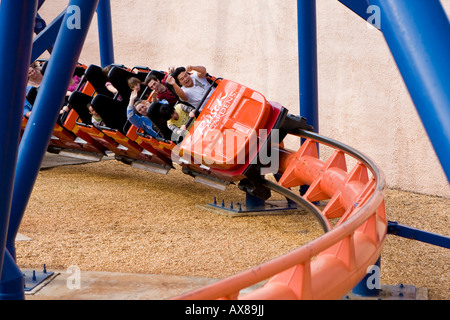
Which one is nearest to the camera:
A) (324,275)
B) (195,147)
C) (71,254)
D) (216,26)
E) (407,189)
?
(324,275)

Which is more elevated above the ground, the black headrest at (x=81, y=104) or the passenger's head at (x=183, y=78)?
the passenger's head at (x=183, y=78)

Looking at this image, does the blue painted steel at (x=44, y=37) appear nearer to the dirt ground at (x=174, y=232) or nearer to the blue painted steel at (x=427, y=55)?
the dirt ground at (x=174, y=232)

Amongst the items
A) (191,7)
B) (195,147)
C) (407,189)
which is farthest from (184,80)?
(191,7)

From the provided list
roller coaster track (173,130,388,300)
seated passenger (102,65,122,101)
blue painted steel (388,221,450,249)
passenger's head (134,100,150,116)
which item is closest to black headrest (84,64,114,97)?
seated passenger (102,65,122,101)

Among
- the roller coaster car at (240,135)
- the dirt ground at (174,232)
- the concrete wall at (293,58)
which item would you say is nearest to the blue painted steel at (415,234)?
the dirt ground at (174,232)

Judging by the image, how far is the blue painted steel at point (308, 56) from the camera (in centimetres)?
530

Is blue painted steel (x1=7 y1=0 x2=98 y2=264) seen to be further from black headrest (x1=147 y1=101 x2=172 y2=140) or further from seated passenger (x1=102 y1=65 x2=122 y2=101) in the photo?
seated passenger (x1=102 y1=65 x2=122 y2=101)

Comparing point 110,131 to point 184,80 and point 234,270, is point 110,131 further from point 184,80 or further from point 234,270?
point 234,270

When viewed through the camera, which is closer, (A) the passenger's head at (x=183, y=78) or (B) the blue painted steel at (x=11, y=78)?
(B) the blue painted steel at (x=11, y=78)

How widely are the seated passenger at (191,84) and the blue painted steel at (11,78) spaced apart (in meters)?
2.92

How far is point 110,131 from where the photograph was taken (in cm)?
599

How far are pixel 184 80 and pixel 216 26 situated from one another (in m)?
3.13

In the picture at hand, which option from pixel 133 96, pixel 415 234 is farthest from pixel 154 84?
pixel 415 234
